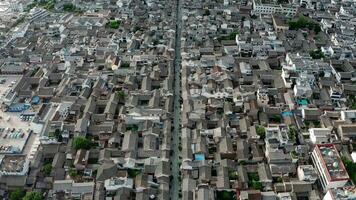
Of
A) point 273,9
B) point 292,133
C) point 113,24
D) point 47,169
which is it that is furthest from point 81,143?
point 273,9

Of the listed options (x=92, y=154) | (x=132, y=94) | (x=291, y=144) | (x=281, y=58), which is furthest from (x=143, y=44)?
(x=291, y=144)

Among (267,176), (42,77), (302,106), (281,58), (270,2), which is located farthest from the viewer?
(270,2)

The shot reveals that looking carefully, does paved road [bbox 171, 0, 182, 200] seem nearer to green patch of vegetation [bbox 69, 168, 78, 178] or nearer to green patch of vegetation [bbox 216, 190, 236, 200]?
green patch of vegetation [bbox 216, 190, 236, 200]

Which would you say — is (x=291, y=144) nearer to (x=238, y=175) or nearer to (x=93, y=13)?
(x=238, y=175)

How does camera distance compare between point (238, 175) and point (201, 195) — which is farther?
point (238, 175)

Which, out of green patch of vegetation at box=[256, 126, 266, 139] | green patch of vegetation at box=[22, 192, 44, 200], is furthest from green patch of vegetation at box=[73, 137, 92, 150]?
green patch of vegetation at box=[256, 126, 266, 139]

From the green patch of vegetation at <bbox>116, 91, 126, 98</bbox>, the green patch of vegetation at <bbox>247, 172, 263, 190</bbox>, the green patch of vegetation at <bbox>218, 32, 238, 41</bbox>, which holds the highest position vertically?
the green patch of vegetation at <bbox>218, 32, 238, 41</bbox>

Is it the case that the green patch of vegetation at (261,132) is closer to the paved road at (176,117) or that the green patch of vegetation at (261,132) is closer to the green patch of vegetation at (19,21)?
the paved road at (176,117)
